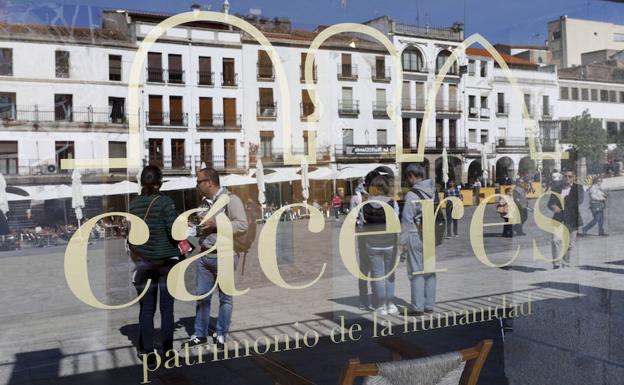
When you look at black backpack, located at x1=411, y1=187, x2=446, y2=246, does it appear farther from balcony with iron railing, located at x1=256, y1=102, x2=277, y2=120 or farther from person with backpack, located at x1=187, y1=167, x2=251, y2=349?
person with backpack, located at x1=187, y1=167, x2=251, y2=349

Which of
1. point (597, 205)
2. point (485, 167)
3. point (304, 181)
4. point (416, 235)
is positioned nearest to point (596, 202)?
point (597, 205)

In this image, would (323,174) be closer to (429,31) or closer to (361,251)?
(361,251)

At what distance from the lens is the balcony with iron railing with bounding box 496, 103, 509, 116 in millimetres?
5191

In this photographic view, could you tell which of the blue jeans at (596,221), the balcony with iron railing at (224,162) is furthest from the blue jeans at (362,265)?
the blue jeans at (596,221)

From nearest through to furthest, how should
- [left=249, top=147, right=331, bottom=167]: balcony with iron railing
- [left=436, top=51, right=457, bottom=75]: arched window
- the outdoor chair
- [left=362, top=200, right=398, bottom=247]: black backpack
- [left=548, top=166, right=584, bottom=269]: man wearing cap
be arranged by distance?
the outdoor chair → [left=249, top=147, right=331, bottom=167]: balcony with iron railing → [left=362, top=200, right=398, bottom=247]: black backpack → [left=436, top=51, right=457, bottom=75]: arched window → [left=548, top=166, right=584, bottom=269]: man wearing cap

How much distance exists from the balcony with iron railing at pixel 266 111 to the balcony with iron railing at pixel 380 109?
0.72 m

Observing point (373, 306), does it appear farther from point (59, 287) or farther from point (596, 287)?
point (59, 287)

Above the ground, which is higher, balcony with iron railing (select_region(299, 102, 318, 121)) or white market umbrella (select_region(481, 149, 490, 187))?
balcony with iron railing (select_region(299, 102, 318, 121))

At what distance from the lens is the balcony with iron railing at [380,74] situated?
4617 mm

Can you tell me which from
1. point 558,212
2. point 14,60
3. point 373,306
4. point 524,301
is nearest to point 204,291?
point 373,306

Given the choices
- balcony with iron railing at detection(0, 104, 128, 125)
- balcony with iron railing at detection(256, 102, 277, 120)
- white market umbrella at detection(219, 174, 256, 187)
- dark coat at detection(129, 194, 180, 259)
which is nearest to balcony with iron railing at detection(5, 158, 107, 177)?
balcony with iron railing at detection(0, 104, 128, 125)

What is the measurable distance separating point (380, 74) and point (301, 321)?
1662 millimetres

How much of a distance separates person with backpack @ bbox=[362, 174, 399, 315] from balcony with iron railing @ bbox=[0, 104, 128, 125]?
1.68 m

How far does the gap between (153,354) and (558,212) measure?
3.24m
